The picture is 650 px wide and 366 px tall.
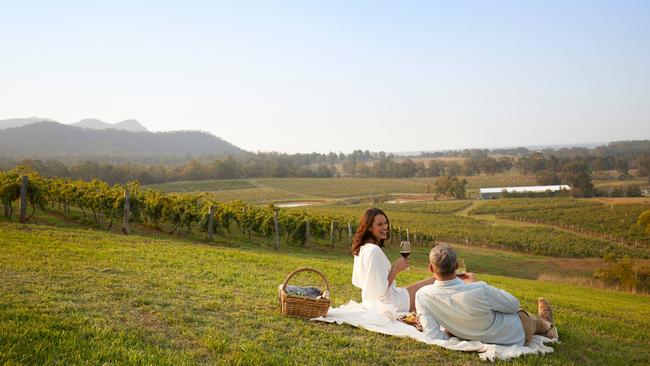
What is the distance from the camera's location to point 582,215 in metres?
62.7

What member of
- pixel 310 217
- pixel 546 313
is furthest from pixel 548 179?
pixel 546 313

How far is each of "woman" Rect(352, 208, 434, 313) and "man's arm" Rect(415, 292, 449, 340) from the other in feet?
1.68

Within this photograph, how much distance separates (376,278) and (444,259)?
116 cm

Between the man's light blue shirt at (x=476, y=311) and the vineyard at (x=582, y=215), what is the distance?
5499cm

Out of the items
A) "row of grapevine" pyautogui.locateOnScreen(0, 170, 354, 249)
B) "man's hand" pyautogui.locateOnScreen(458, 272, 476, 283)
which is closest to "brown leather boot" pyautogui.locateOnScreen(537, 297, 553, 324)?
"man's hand" pyautogui.locateOnScreen(458, 272, 476, 283)

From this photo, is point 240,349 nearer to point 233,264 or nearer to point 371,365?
point 371,365

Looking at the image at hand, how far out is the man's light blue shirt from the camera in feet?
15.7

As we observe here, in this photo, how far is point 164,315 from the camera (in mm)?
5254

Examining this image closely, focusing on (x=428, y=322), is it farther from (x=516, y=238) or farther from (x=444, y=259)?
(x=516, y=238)

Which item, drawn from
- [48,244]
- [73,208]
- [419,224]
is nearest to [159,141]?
[419,224]

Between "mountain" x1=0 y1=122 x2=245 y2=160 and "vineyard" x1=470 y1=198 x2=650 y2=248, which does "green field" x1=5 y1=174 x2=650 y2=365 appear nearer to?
"vineyard" x1=470 y1=198 x2=650 y2=248

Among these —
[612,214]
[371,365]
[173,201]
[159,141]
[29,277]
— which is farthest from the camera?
[159,141]

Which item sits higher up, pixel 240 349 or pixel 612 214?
pixel 240 349

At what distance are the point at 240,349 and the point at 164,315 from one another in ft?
4.19
